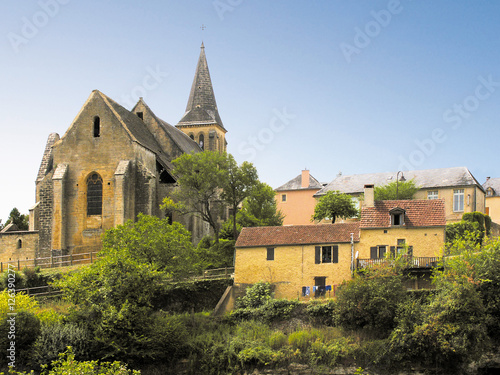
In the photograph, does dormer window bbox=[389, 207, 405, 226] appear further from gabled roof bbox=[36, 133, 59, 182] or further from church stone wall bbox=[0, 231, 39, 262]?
gabled roof bbox=[36, 133, 59, 182]

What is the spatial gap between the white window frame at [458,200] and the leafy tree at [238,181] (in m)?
18.9

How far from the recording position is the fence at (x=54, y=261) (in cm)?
4175

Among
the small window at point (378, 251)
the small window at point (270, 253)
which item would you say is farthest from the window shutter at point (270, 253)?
the small window at point (378, 251)

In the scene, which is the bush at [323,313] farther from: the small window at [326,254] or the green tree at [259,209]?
the green tree at [259,209]

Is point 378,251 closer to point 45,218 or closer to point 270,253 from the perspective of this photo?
point 270,253

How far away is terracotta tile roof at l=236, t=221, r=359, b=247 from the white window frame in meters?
18.0

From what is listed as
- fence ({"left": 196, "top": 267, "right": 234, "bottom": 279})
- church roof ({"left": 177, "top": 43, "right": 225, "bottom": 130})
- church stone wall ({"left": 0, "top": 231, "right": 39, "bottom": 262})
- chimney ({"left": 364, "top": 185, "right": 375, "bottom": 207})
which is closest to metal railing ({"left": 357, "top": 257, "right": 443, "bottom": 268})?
chimney ({"left": 364, "top": 185, "right": 375, "bottom": 207})

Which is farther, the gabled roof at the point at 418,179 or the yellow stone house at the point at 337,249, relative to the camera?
the gabled roof at the point at 418,179

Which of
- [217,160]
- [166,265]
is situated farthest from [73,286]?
[217,160]

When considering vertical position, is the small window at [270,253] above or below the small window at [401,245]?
below

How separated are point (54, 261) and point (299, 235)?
18.6 meters

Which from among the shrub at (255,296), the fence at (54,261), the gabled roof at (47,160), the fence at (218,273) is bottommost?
the shrub at (255,296)

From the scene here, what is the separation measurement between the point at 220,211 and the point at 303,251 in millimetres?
13898

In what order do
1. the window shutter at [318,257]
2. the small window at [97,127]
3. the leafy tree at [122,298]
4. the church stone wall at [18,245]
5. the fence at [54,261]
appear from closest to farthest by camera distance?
the leafy tree at [122,298], the window shutter at [318,257], the fence at [54,261], the church stone wall at [18,245], the small window at [97,127]
